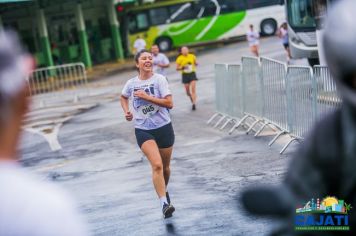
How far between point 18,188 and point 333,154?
0.86 meters

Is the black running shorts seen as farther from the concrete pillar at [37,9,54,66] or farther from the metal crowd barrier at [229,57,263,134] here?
the concrete pillar at [37,9,54,66]

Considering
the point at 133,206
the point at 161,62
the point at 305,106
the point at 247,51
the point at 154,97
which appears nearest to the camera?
the point at 154,97

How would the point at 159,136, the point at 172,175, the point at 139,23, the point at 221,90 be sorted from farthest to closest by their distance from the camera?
the point at 139,23
the point at 221,90
the point at 172,175
the point at 159,136

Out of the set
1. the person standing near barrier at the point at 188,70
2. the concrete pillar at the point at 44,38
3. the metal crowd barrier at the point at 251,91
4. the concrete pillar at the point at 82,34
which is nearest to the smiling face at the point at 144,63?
the metal crowd barrier at the point at 251,91

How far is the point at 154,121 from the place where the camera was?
8227 millimetres

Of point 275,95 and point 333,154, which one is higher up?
point 333,154

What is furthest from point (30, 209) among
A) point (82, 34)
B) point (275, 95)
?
point (82, 34)

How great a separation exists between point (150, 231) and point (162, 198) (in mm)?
534

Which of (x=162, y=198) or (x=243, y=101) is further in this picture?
(x=243, y=101)

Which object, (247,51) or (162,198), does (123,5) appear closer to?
(247,51)

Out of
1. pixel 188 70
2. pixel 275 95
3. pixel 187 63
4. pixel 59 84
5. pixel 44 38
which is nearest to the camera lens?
pixel 275 95

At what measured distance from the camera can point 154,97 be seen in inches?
325

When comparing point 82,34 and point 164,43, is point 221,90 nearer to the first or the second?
point 82,34

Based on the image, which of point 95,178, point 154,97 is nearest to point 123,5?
point 95,178
